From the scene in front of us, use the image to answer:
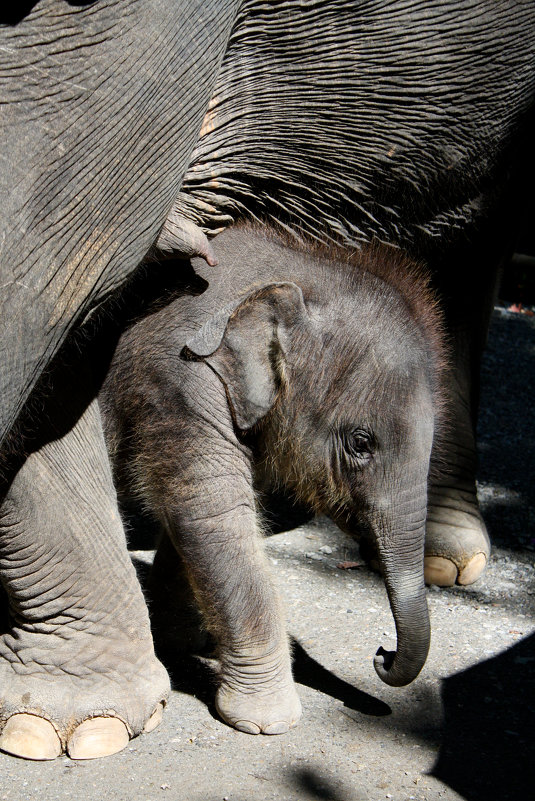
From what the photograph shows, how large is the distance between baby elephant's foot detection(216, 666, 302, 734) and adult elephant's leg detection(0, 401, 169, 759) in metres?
0.18

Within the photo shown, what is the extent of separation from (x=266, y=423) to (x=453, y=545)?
127 cm

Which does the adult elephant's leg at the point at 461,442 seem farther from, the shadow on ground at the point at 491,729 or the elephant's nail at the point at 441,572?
the shadow on ground at the point at 491,729

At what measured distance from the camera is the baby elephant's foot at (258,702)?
9.64 feet

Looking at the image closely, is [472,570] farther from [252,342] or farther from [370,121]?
[370,121]

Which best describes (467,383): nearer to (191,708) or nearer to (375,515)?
(375,515)

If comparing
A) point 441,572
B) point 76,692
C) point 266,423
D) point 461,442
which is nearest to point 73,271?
point 266,423

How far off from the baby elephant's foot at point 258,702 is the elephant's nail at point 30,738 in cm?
48

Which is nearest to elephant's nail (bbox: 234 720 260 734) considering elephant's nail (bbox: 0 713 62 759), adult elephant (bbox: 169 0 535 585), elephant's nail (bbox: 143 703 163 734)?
elephant's nail (bbox: 143 703 163 734)

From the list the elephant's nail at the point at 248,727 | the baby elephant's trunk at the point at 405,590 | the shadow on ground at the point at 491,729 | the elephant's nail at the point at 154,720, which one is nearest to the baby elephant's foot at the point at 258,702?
the elephant's nail at the point at 248,727

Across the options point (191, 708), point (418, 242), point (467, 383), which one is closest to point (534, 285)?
point (467, 383)

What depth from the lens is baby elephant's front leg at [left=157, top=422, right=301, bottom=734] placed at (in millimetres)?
2939

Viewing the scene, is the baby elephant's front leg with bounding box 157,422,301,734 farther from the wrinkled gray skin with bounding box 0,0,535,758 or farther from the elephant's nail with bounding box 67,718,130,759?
the elephant's nail with bounding box 67,718,130,759

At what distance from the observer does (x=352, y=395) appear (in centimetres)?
301

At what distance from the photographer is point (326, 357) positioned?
3010 mm
